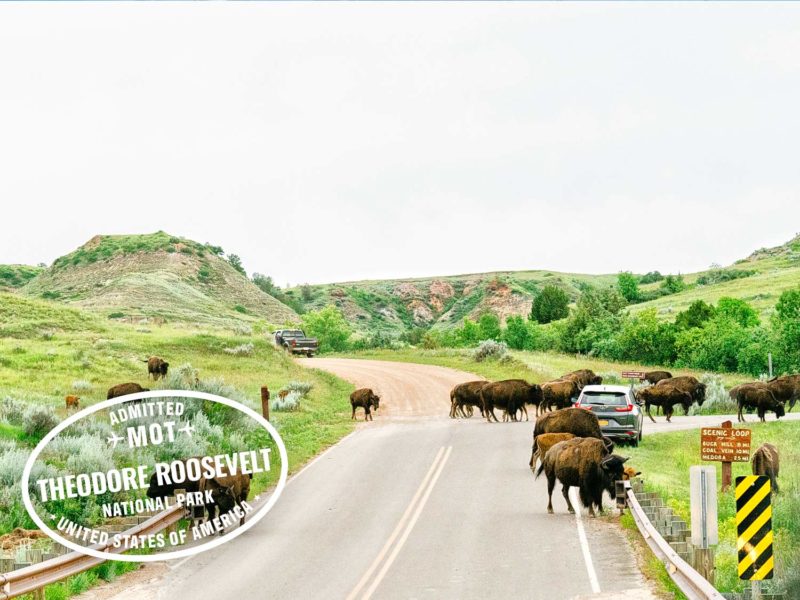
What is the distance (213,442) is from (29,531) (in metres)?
8.96

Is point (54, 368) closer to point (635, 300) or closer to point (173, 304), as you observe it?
point (173, 304)

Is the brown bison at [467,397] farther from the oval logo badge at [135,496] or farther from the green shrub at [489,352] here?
the green shrub at [489,352]

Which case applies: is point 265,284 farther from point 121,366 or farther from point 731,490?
point 731,490

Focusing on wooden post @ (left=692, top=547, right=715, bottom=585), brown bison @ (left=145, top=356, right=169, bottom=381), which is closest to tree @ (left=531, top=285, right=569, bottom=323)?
brown bison @ (left=145, top=356, right=169, bottom=381)

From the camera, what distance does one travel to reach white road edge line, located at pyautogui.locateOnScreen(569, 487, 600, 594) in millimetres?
13242

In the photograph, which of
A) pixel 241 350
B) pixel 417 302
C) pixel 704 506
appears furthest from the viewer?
pixel 417 302

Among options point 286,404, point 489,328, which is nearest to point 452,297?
point 489,328

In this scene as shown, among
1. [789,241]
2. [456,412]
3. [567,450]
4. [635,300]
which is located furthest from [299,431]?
[789,241]

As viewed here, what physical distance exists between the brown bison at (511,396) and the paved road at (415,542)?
5.69 m

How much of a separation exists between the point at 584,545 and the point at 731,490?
293 inches

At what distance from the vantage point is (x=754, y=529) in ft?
35.7

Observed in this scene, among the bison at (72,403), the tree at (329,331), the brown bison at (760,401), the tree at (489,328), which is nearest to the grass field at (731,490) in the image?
the brown bison at (760,401)

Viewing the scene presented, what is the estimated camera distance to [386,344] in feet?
303

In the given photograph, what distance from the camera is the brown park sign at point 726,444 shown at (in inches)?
813
